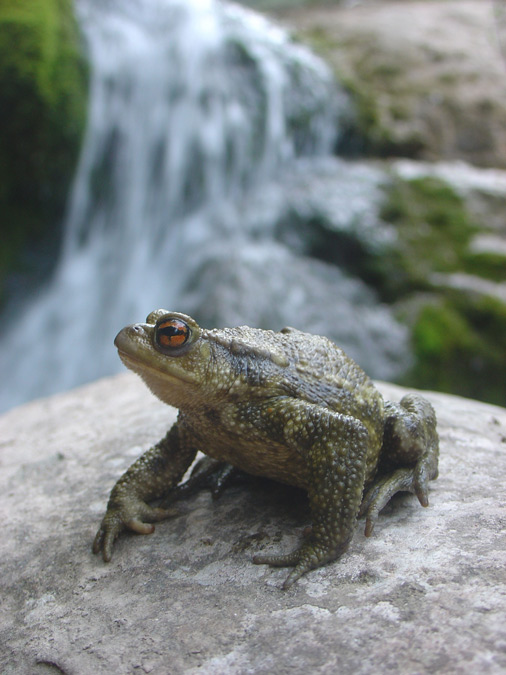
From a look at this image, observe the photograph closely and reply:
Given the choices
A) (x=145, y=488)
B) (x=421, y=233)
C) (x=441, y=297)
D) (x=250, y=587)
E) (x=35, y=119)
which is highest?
(x=35, y=119)

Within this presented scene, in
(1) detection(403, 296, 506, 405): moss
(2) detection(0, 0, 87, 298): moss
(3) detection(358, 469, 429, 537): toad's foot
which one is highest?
(2) detection(0, 0, 87, 298): moss

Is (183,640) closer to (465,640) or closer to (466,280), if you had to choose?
(465,640)

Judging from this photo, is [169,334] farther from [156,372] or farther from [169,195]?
[169,195]

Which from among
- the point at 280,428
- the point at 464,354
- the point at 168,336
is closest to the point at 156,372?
the point at 168,336

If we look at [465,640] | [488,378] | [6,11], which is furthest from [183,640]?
[6,11]

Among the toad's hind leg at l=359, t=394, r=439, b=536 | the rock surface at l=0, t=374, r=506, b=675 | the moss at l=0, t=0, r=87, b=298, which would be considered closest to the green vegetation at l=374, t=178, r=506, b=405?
the rock surface at l=0, t=374, r=506, b=675

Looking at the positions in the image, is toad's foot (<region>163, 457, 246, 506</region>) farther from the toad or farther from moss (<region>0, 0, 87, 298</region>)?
moss (<region>0, 0, 87, 298</region>)
